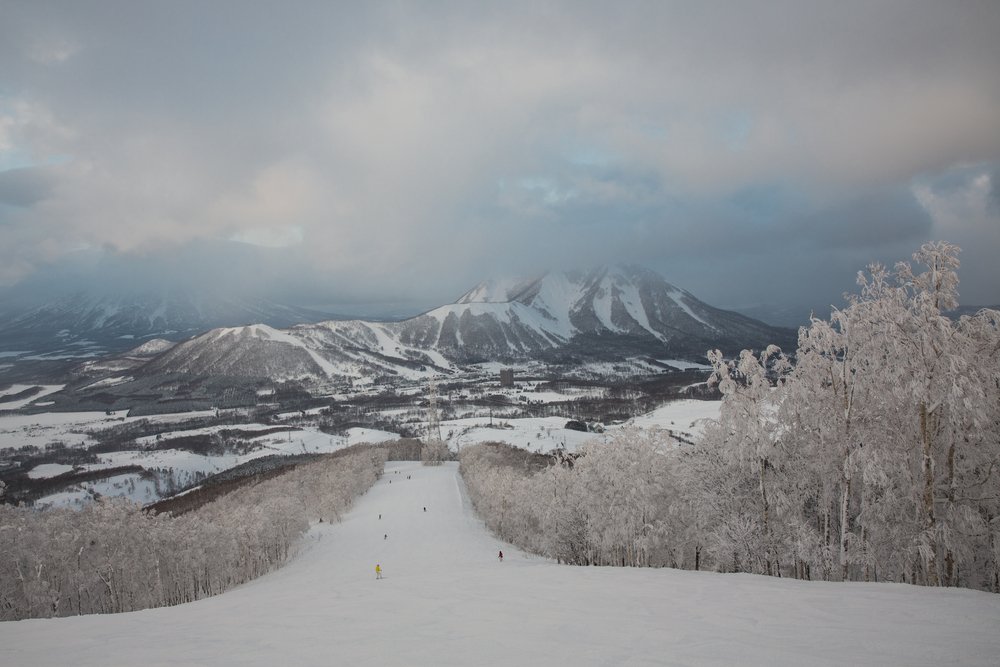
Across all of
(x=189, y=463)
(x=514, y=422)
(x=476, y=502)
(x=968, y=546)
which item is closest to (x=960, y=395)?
(x=968, y=546)

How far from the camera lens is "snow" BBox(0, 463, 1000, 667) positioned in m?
10.4

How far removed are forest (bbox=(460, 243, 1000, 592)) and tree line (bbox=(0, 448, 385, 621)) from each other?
4728cm

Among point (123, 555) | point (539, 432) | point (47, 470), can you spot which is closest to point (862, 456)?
point (123, 555)

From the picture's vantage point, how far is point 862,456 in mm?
18406

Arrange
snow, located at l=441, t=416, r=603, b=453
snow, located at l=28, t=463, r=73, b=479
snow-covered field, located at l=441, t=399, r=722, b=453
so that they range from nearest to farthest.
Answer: snow, located at l=28, t=463, r=73, b=479 → snow-covered field, located at l=441, t=399, r=722, b=453 → snow, located at l=441, t=416, r=603, b=453

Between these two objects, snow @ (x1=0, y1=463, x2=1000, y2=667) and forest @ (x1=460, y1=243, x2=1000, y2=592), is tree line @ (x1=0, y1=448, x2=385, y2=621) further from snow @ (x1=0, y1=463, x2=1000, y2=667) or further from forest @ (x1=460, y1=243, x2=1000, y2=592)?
forest @ (x1=460, y1=243, x2=1000, y2=592)

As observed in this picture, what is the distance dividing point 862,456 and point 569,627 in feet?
44.2

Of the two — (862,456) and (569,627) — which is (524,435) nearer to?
(862,456)

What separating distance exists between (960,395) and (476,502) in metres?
77.8

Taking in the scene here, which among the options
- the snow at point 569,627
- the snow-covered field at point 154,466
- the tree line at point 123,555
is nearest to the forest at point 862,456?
the snow at point 569,627

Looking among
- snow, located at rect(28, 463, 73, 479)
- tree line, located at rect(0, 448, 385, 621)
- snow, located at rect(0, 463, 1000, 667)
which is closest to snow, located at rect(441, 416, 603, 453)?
tree line, located at rect(0, 448, 385, 621)

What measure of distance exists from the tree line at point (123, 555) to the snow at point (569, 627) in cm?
2990

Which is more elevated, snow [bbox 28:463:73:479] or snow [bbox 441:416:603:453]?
snow [bbox 441:416:603:453]

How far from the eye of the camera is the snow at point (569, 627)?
10.4 m
